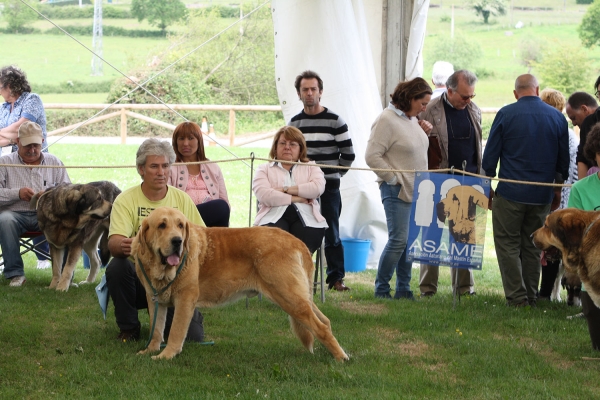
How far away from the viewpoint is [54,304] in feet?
21.0

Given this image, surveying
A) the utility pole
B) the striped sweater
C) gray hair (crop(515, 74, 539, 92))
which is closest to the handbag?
the striped sweater

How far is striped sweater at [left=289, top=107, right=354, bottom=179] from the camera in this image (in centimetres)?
742

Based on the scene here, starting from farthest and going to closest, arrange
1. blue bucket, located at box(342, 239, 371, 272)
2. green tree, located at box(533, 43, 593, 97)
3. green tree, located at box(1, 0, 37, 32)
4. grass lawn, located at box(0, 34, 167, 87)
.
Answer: green tree, located at box(1, 0, 37, 32)
grass lawn, located at box(0, 34, 167, 87)
green tree, located at box(533, 43, 593, 97)
blue bucket, located at box(342, 239, 371, 272)

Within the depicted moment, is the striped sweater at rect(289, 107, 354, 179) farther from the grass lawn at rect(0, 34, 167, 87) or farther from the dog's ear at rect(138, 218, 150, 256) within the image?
the grass lawn at rect(0, 34, 167, 87)

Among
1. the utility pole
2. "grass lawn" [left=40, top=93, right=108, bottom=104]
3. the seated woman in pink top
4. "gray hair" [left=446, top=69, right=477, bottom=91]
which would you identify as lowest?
the seated woman in pink top

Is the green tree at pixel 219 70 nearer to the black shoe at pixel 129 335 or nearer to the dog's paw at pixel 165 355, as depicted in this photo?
the black shoe at pixel 129 335

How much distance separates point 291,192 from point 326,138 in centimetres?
102

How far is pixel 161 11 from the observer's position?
3206 centimetres

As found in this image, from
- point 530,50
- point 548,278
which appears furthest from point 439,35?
point 548,278

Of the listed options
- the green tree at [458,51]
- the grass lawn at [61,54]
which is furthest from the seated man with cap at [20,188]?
the green tree at [458,51]

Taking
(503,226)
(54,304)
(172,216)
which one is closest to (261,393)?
(172,216)

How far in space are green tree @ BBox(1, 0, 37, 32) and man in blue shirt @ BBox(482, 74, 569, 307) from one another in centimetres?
2980

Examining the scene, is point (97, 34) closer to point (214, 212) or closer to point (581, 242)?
point (214, 212)

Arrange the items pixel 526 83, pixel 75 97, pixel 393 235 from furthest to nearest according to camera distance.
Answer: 1. pixel 75 97
2. pixel 393 235
3. pixel 526 83
